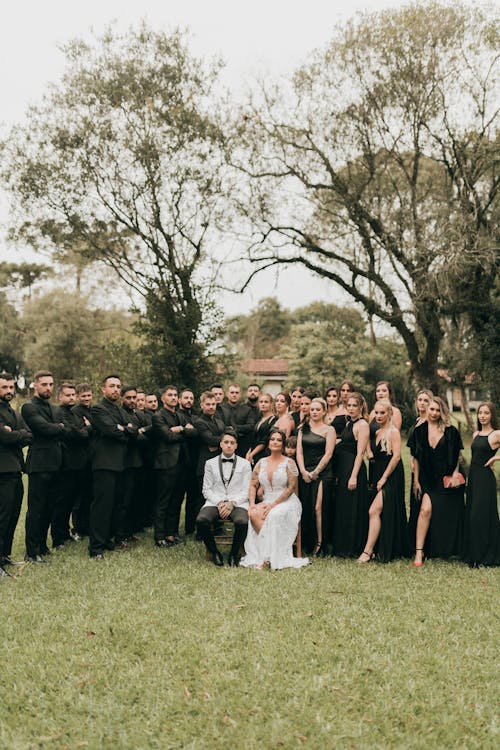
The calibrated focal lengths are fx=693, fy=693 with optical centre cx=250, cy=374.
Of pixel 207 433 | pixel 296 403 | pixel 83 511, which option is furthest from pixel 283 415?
pixel 83 511

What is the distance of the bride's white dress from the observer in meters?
8.59

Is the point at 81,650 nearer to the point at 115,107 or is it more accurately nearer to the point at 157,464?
the point at 157,464

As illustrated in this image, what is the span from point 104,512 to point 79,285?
36852mm

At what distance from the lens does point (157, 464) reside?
392 inches

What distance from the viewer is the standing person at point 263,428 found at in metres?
10.5

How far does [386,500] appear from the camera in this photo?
883cm

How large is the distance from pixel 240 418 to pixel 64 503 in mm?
3218

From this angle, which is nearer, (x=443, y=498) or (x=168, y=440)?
(x=443, y=498)

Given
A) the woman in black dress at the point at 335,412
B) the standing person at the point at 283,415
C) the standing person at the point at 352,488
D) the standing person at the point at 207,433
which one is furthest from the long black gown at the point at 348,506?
the standing person at the point at 207,433

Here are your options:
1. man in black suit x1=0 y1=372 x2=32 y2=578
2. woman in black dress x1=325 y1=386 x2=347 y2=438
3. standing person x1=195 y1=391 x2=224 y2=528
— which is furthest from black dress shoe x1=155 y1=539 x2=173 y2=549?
woman in black dress x1=325 y1=386 x2=347 y2=438

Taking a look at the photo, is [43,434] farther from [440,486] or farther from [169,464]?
[440,486]

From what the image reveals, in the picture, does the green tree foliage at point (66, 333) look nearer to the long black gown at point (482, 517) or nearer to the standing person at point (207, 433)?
the standing person at point (207, 433)

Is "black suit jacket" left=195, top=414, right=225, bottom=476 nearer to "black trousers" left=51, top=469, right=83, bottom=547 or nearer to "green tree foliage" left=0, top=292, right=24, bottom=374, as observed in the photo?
"black trousers" left=51, top=469, right=83, bottom=547

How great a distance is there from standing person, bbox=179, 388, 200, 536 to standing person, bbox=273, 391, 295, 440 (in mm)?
1292
